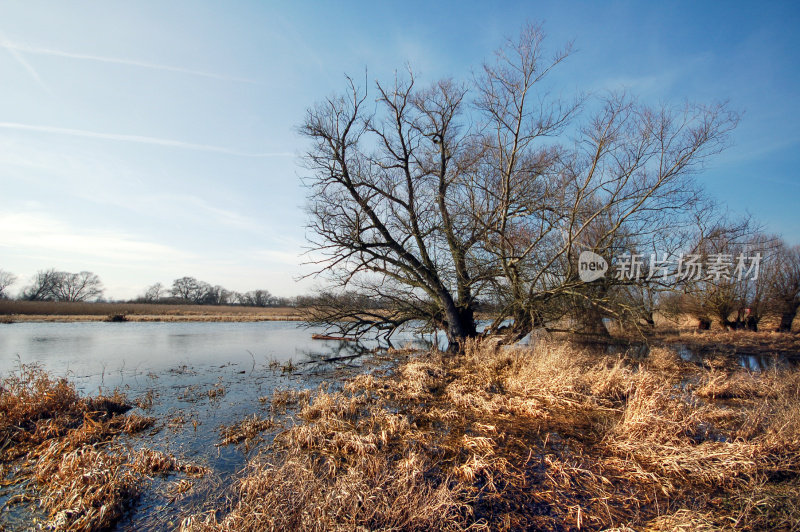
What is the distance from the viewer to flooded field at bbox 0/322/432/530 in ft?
12.8

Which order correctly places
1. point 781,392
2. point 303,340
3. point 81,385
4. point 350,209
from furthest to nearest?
1. point 303,340
2. point 350,209
3. point 81,385
4. point 781,392

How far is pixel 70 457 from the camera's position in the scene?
13.3ft

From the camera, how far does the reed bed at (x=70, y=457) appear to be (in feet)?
11.4

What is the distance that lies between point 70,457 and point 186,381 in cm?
562

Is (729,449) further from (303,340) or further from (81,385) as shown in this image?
(303,340)

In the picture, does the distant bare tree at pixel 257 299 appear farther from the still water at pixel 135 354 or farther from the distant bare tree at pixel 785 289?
the distant bare tree at pixel 785 289

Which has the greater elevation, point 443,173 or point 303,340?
point 443,173

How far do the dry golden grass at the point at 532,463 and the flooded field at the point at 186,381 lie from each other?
0.61 meters

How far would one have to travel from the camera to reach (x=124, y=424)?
5.91m

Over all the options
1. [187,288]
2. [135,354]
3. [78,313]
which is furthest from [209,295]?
[135,354]

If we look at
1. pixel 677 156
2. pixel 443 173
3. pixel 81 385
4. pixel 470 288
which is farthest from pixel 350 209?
pixel 677 156

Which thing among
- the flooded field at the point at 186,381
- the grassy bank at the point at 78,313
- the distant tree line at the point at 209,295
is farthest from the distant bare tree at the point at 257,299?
the flooded field at the point at 186,381

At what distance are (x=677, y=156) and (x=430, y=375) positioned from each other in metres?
8.24

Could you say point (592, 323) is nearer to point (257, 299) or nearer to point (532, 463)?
point (532, 463)
